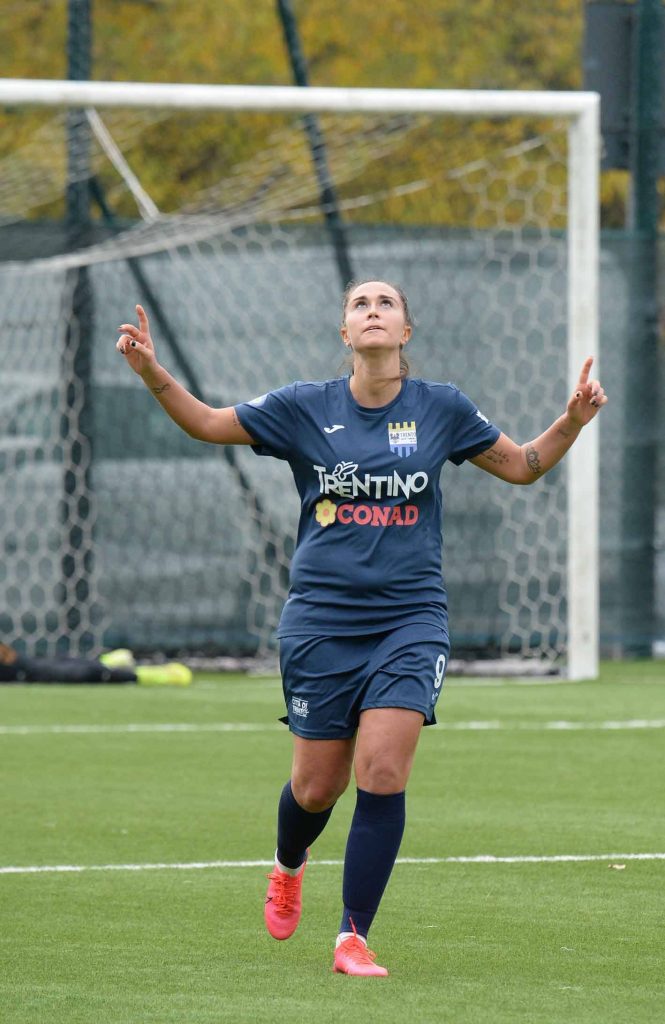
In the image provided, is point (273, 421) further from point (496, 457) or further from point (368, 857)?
point (368, 857)

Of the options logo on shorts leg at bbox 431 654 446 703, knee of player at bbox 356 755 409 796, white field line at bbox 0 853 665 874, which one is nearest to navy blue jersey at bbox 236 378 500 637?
logo on shorts leg at bbox 431 654 446 703

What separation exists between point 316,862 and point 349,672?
168cm

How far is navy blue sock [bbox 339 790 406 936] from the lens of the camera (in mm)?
5000

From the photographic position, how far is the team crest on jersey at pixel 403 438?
5.25 metres

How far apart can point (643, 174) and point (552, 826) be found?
8051 mm

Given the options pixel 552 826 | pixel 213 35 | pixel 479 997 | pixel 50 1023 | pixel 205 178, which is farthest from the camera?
pixel 213 35

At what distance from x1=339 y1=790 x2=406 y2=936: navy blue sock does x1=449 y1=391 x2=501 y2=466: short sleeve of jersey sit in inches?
40.6

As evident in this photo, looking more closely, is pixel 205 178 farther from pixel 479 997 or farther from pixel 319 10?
pixel 479 997

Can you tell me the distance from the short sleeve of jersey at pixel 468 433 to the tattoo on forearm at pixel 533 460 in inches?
4.3

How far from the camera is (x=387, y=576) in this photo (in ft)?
16.9

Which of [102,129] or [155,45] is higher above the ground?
[155,45]

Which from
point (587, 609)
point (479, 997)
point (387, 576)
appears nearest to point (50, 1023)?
point (479, 997)

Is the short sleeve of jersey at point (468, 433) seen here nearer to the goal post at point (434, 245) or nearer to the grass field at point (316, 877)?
the grass field at point (316, 877)

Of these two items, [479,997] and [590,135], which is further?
[590,135]
